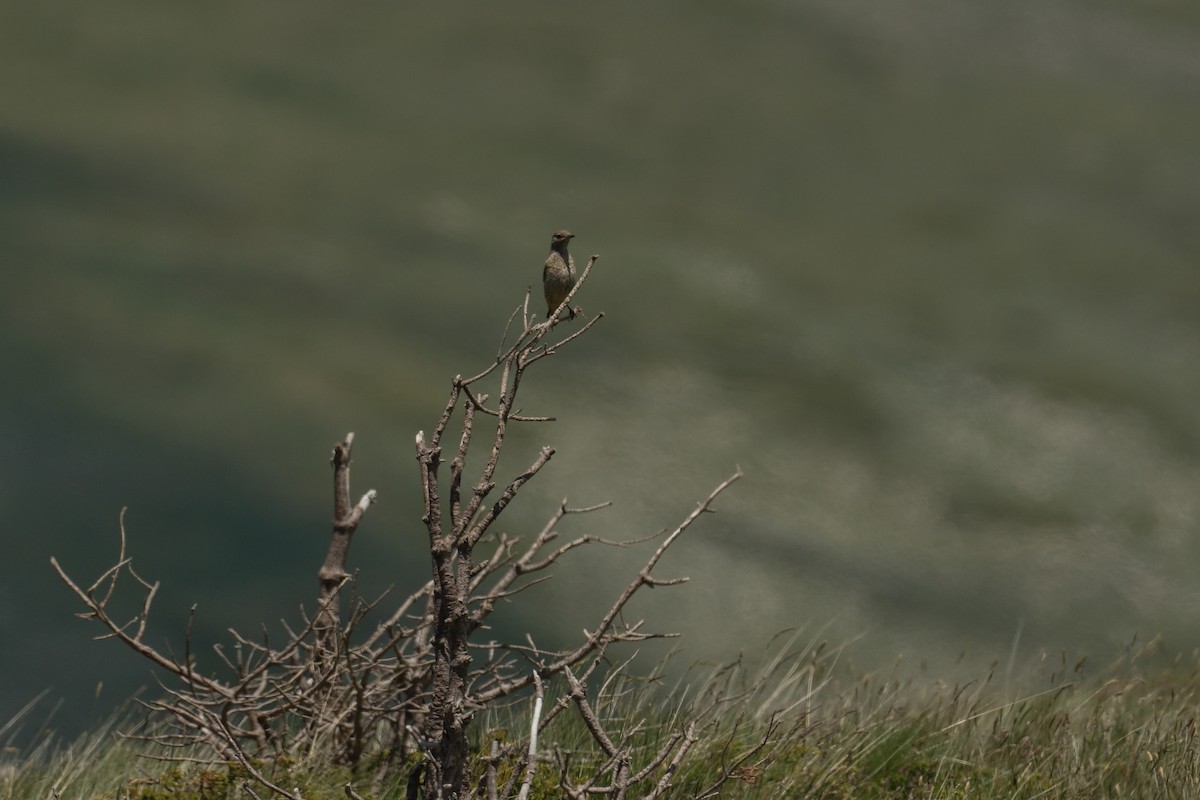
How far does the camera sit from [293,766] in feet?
14.1

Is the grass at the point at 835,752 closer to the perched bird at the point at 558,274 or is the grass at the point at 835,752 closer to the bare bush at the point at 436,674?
the bare bush at the point at 436,674

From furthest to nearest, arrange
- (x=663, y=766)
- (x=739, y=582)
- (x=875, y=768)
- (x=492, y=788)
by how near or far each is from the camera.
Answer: (x=739, y=582) < (x=875, y=768) < (x=663, y=766) < (x=492, y=788)

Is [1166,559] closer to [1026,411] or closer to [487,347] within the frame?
[1026,411]

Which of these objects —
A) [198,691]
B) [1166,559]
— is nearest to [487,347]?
[1166,559]

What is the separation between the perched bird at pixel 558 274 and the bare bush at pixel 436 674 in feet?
0.34

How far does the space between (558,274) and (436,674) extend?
117cm

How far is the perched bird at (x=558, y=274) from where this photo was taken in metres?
4.20

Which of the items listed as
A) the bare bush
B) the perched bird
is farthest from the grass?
the perched bird

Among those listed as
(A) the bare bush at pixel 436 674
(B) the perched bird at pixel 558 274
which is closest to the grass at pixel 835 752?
(A) the bare bush at pixel 436 674

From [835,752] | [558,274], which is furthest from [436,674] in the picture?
[835,752]

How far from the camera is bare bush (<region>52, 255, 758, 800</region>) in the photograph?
3.53 m

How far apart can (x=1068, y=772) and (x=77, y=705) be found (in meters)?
6.41

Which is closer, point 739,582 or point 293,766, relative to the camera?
point 293,766

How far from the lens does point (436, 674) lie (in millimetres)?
3586
